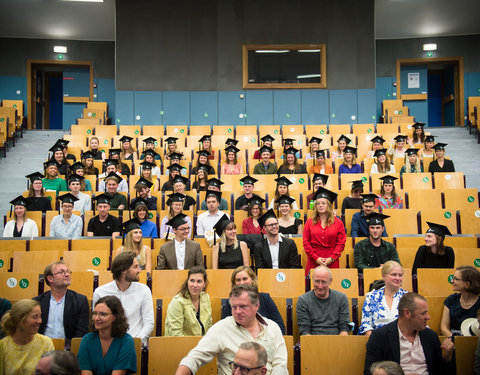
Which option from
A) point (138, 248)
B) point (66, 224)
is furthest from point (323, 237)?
point (66, 224)

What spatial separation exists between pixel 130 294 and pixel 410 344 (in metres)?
2.02

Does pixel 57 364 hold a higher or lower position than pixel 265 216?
lower

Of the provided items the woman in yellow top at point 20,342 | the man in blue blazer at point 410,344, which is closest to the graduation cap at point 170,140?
the woman in yellow top at point 20,342

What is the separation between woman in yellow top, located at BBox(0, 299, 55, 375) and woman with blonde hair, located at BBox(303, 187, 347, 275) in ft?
9.55

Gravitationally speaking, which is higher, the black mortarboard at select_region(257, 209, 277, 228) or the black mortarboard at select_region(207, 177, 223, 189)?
the black mortarboard at select_region(207, 177, 223, 189)

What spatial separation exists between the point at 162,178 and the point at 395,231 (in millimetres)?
3657

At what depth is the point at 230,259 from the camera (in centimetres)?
532

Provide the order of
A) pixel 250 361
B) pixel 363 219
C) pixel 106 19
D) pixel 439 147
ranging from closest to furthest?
pixel 250 361, pixel 363 219, pixel 439 147, pixel 106 19

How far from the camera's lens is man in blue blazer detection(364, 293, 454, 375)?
3336 millimetres

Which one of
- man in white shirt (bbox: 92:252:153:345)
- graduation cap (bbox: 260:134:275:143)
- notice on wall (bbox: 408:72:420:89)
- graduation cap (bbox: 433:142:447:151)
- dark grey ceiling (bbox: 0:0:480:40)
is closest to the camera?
man in white shirt (bbox: 92:252:153:345)

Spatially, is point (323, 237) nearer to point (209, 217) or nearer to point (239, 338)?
point (209, 217)

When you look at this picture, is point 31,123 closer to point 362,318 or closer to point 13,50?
point 13,50

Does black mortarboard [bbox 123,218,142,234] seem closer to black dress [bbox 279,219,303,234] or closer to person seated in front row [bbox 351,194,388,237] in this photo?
black dress [bbox 279,219,303,234]

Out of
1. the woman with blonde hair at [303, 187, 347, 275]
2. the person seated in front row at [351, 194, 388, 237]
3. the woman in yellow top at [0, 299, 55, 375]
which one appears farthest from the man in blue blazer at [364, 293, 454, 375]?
the person seated in front row at [351, 194, 388, 237]
